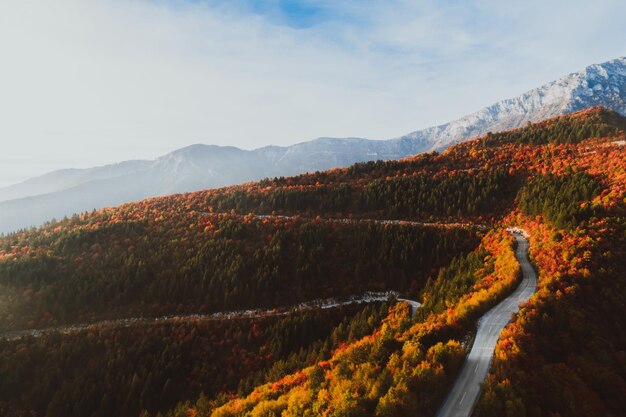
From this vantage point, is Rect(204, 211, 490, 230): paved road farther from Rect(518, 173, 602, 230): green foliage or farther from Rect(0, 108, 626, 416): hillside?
Rect(518, 173, 602, 230): green foliage

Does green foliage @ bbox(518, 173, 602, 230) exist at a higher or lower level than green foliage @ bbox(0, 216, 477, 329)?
higher

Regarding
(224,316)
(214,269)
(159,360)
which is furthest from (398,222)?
(159,360)

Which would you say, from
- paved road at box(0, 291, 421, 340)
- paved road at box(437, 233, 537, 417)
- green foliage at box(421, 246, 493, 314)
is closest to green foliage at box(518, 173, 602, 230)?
green foliage at box(421, 246, 493, 314)

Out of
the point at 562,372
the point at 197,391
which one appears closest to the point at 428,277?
the point at 562,372

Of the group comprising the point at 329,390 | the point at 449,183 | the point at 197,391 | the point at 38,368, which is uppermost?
the point at 449,183

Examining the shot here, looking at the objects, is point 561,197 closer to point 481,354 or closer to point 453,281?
point 453,281

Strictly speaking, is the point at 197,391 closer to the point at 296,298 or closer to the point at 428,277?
the point at 296,298

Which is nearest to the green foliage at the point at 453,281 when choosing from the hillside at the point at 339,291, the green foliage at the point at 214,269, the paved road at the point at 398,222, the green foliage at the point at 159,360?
the hillside at the point at 339,291
